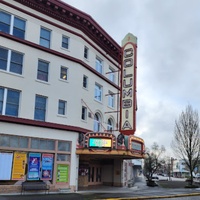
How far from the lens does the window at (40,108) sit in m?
23.9

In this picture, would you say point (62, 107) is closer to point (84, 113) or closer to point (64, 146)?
point (84, 113)

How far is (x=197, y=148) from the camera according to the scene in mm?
40125

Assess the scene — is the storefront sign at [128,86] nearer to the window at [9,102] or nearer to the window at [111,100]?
the window at [111,100]

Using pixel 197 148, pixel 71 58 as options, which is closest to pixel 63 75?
pixel 71 58

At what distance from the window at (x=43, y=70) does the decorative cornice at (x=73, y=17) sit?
425cm

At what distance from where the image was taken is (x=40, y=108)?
79.3 feet

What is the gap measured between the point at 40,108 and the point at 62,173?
5.53 m

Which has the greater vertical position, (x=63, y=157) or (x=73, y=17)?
(x=73, y=17)

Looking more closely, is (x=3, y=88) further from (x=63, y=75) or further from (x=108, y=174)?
(x=108, y=174)

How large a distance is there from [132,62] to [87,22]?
558 centimetres

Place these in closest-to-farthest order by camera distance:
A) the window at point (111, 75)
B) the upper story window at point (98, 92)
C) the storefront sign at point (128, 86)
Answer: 1. the storefront sign at point (128, 86)
2. the upper story window at point (98, 92)
3. the window at point (111, 75)

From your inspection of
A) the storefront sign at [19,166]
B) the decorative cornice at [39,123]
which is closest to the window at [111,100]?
the decorative cornice at [39,123]

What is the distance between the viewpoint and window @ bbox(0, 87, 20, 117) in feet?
72.1

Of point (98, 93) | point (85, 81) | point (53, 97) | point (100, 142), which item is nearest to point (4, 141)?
point (53, 97)
